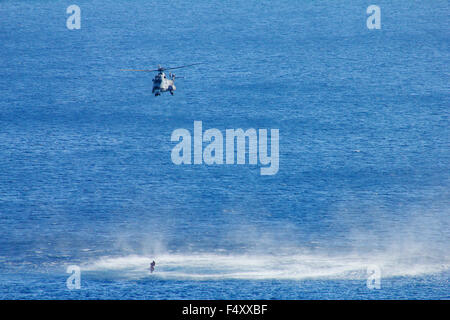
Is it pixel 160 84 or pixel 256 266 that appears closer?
pixel 256 266

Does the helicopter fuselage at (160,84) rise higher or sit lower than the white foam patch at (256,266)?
higher

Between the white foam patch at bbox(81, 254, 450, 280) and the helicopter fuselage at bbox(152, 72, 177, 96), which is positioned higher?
the helicopter fuselage at bbox(152, 72, 177, 96)

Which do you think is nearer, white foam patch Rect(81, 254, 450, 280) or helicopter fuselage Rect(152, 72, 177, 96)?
white foam patch Rect(81, 254, 450, 280)

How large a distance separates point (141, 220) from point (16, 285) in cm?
4214

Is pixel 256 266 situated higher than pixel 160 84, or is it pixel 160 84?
pixel 160 84

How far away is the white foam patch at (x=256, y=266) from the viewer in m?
165

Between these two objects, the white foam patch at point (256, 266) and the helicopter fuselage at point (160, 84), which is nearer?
the white foam patch at point (256, 266)

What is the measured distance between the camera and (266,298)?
15438 cm

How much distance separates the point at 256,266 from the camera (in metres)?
171

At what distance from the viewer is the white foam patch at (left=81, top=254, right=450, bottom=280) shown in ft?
540
